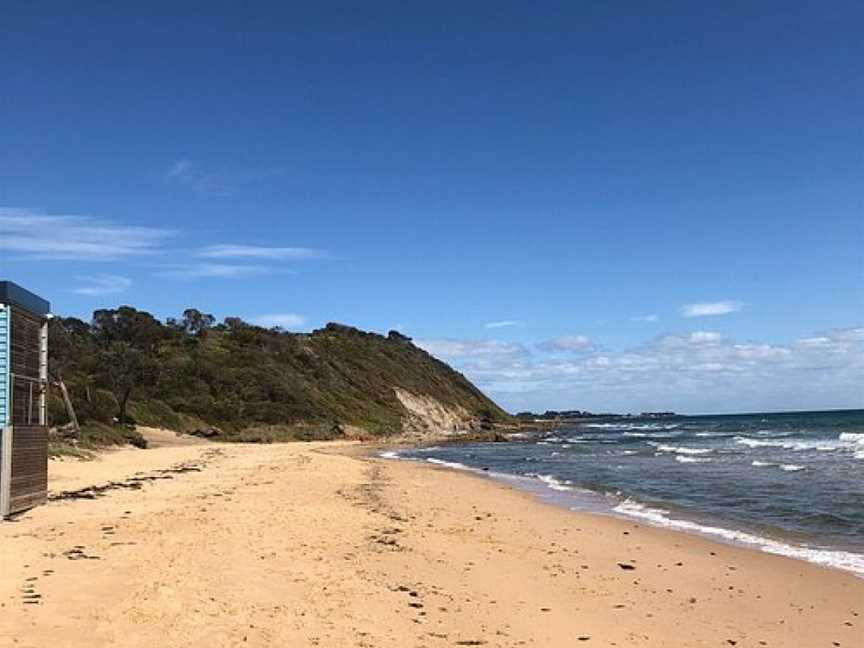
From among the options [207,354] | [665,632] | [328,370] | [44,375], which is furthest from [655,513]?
[328,370]

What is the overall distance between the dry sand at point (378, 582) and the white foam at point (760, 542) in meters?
0.62

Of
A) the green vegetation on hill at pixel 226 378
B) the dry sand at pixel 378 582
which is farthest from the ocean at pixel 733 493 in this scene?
the green vegetation on hill at pixel 226 378

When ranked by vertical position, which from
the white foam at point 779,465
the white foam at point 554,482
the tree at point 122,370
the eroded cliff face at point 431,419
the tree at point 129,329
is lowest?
the white foam at point 554,482

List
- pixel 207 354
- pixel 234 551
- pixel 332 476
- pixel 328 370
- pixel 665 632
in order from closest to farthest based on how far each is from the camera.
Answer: pixel 665 632 → pixel 234 551 → pixel 332 476 → pixel 207 354 → pixel 328 370

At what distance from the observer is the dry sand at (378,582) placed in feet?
26.2

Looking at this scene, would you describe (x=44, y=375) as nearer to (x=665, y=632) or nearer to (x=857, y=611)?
(x=665, y=632)

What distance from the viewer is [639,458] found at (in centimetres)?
4475

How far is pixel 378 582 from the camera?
10.3m

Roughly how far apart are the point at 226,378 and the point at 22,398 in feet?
199

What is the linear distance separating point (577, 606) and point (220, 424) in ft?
193

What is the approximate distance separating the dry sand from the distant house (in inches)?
22.7

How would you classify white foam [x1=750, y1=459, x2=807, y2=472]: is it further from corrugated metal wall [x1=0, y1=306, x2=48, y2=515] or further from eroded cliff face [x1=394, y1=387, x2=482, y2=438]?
eroded cliff face [x1=394, y1=387, x2=482, y2=438]

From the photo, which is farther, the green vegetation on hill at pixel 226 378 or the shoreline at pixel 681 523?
the green vegetation on hill at pixel 226 378

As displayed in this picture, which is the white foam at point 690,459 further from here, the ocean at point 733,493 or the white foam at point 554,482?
the white foam at point 554,482
